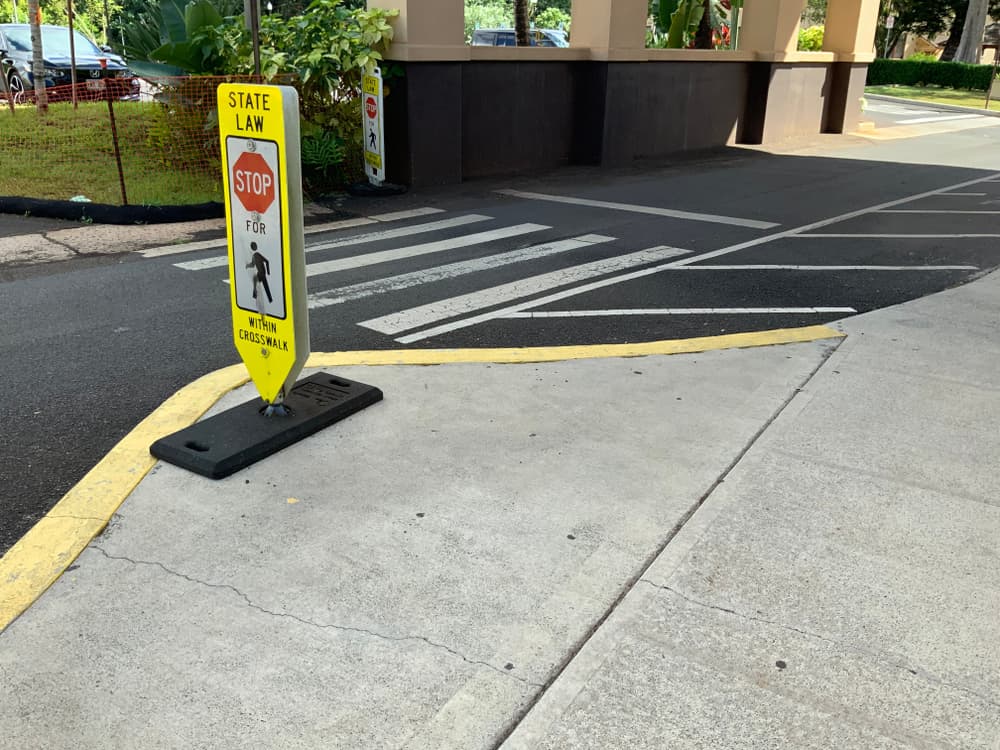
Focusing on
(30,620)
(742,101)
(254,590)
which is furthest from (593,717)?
(742,101)

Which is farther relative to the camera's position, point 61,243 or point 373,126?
point 373,126

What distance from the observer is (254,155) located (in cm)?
439

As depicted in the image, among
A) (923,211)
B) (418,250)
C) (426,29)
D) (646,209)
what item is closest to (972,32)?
(923,211)

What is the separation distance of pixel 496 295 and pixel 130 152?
8095mm

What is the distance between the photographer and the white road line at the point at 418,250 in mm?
8773

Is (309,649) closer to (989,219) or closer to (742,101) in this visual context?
(989,219)

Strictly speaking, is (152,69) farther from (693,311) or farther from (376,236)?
(693,311)

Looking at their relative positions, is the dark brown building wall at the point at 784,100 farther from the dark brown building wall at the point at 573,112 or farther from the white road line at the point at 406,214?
the white road line at the point at 406,214

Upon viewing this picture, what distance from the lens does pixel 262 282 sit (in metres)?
4.58

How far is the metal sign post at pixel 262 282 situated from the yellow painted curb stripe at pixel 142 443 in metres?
0.24

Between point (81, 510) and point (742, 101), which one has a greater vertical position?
point (742, 101)

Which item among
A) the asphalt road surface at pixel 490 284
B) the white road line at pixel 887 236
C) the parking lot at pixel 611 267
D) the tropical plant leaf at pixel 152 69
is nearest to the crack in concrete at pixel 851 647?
the asphalt road surface at pixel 490 284

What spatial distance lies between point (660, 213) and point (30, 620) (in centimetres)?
979

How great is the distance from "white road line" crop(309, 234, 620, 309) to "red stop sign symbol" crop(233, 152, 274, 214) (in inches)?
110
